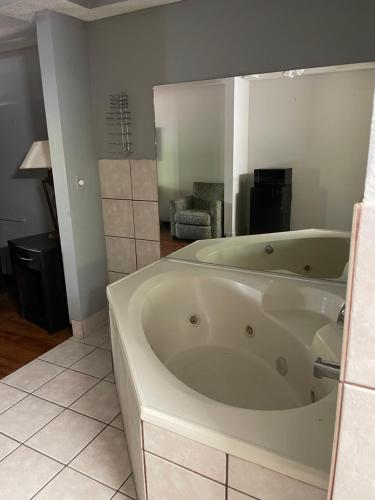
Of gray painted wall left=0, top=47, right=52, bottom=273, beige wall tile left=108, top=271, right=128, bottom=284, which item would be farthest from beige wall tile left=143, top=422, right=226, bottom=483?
gray painted wall left=0, top=47, right=52, bottom=273

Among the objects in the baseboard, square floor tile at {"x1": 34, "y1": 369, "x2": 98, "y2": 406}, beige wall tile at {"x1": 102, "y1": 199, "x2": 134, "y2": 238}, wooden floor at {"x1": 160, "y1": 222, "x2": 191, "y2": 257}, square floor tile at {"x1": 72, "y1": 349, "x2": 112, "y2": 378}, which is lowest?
square floor tile at {"x1": 34, "y1": 369, "x2": 98, "y2": 406}

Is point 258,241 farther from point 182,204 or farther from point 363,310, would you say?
point 363,310

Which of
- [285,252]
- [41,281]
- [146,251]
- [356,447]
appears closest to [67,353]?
[41,281]

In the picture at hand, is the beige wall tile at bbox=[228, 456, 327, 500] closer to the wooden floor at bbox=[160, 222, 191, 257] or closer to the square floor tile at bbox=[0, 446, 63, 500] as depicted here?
the square floor tile at bbox=[0, 446, 63, 500]

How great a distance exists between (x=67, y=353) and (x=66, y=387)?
1.32 ft

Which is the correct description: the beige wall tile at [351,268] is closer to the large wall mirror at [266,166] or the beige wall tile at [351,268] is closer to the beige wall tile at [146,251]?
the large wall mirror at [266,166]

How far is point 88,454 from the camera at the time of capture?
1.67 m

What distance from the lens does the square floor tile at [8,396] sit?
6.66ft

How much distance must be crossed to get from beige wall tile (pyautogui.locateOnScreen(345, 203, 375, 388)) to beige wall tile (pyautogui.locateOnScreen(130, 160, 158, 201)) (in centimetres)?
216

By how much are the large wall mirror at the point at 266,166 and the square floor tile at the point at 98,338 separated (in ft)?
2.85

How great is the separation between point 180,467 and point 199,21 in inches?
88.9

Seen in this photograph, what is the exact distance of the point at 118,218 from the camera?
2756 mm

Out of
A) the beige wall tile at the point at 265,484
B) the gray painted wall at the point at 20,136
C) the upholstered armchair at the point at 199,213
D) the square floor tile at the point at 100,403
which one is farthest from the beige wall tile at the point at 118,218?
Answer: the beige wall tile at the point at 265,484

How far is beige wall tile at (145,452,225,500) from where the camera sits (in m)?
1.00
